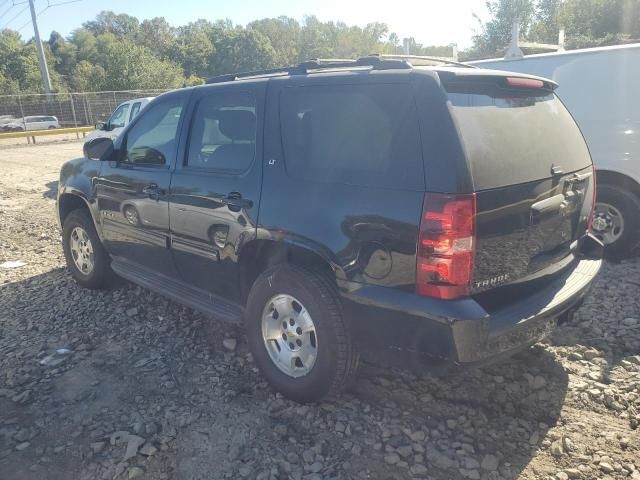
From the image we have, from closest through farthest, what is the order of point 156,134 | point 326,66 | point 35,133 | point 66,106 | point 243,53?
point 326,66
point 156,134
point 35,133
point 66,106
point 243,53

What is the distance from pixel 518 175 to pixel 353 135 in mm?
871

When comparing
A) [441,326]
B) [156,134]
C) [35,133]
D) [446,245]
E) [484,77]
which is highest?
[484,77]

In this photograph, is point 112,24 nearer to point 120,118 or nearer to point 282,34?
point 282,34

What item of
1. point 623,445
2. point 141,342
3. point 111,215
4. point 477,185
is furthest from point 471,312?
point 111,215

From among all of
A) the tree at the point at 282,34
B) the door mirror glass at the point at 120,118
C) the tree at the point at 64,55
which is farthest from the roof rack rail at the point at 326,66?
the tree at the point at 282,34

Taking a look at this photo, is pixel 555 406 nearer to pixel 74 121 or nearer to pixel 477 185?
pixel 477 185

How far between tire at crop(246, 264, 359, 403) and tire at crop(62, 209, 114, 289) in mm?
2172

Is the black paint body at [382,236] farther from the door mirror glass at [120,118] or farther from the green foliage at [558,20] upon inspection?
the green foliage at [558,20]

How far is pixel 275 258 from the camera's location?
3.20m

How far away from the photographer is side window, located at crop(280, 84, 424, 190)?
2.56 m

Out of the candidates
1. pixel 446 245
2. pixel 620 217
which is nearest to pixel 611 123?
pixel 620 217

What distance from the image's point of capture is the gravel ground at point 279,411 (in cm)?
267

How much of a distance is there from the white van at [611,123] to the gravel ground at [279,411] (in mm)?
1100

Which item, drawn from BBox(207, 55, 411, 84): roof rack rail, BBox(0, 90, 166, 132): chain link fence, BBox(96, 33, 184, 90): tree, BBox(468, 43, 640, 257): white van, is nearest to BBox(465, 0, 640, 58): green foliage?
BBox(0, 90, 166, 132): chain link fence
